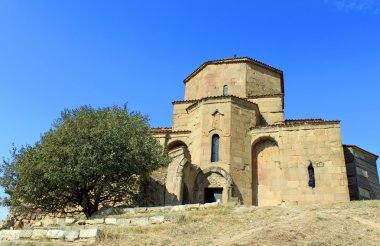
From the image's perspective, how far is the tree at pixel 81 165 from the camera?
17.2m

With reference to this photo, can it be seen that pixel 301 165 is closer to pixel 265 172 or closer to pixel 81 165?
pixel 265 172

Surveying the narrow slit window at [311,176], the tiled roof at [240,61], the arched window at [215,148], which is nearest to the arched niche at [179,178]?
the arched window at [215,148]

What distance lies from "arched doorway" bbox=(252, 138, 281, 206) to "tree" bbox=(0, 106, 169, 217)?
6.65 metres

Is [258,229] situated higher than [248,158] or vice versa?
[248,158]

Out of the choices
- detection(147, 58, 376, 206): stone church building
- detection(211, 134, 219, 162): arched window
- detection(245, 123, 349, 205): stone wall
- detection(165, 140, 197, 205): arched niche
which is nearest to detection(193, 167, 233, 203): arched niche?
detection(147, 58, 376, 206): stone church building

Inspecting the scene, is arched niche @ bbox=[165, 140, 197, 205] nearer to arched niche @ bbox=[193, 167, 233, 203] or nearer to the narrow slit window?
arched niche @ bbox=[193, 167, 233, 203]

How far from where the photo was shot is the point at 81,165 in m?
17.1

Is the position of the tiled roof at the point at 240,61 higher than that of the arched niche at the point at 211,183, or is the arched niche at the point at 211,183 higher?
the tiled roof at the point at 240,61

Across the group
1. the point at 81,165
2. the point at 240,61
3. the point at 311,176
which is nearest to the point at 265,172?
the point at 311,176

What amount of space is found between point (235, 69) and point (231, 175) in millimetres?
9283

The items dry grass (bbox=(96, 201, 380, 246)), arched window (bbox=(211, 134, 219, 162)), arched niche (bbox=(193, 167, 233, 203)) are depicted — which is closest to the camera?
dry grass (bbox=(96, 201, 380, 246))

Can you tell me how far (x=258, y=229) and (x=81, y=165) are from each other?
336 inches

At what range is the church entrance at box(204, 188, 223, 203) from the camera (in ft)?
73.3

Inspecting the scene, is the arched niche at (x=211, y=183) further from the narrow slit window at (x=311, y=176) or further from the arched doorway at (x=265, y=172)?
the narrow slit window at (x=311, y=176)
